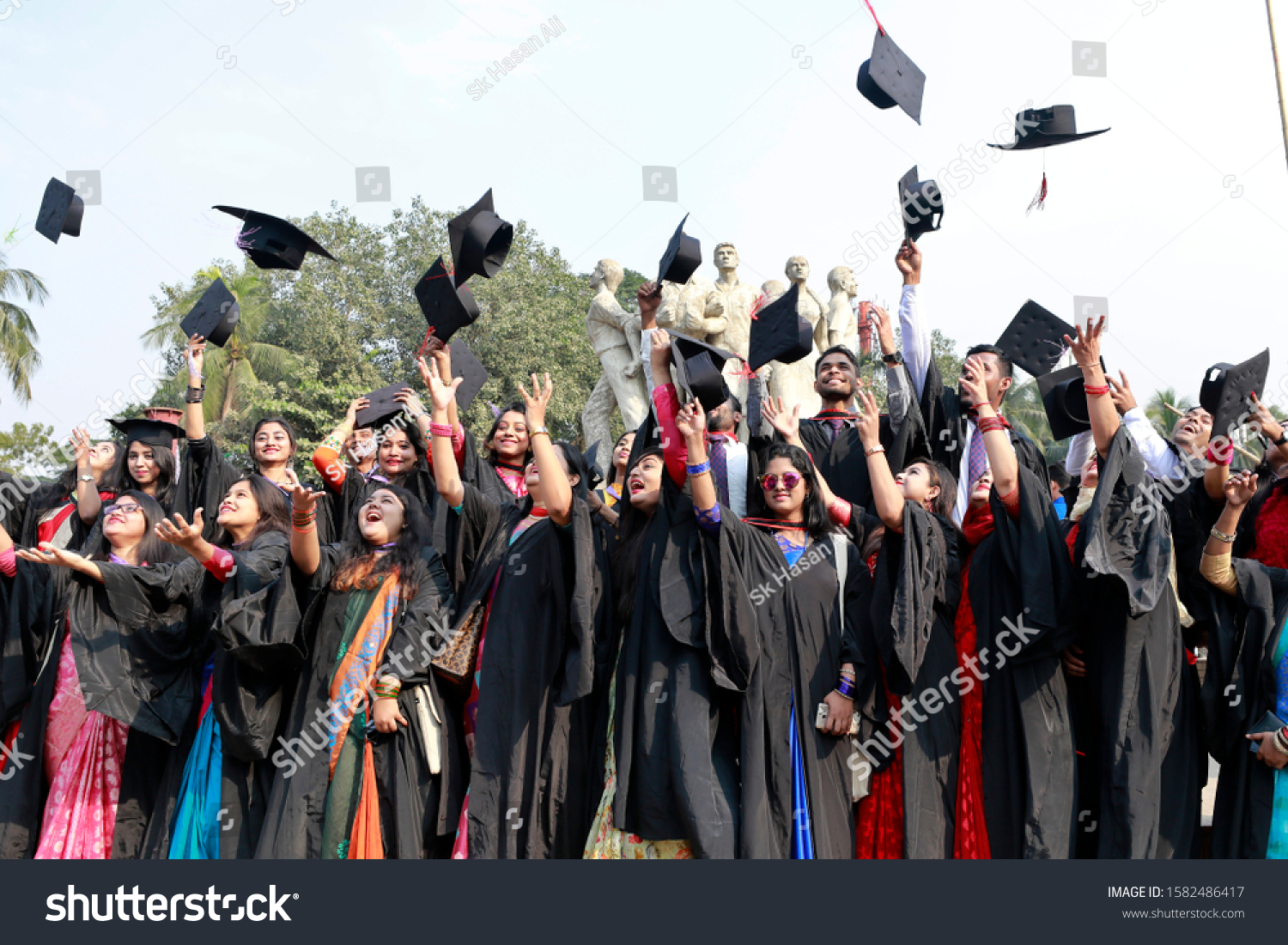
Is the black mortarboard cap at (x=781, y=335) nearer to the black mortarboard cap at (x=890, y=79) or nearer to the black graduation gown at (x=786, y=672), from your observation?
the black graduation gown at (x=786, y=672)

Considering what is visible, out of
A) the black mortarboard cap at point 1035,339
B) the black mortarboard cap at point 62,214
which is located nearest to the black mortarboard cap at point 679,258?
the black mortarboard cap at point 1035,339

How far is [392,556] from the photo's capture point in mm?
4785

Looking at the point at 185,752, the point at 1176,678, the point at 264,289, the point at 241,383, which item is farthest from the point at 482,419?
the point at 1176,678

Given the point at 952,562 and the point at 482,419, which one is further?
the point at 482,419

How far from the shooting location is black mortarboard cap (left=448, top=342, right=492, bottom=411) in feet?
19.3

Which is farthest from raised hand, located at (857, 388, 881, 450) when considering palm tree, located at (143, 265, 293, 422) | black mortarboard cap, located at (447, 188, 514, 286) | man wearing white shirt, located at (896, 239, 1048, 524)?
palm tree, located at (143, 265, 293, 422)

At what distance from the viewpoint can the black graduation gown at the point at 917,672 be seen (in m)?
4.08

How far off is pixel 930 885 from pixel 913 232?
10.6 ft

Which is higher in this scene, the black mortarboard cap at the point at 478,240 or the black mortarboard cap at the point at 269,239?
the black mortarboard cap at the point at 269,239

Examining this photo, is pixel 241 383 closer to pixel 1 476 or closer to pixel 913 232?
pixel 1 476

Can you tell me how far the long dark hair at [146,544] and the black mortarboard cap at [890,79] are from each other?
168 inches

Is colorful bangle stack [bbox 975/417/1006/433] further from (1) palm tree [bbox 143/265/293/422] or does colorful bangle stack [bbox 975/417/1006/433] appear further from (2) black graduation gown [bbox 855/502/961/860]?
(1) palm tree [bbox 143/265/293/422]

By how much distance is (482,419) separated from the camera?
21109mm

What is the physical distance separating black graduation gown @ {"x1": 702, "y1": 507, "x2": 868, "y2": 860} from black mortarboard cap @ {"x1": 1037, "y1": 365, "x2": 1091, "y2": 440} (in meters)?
1.30
